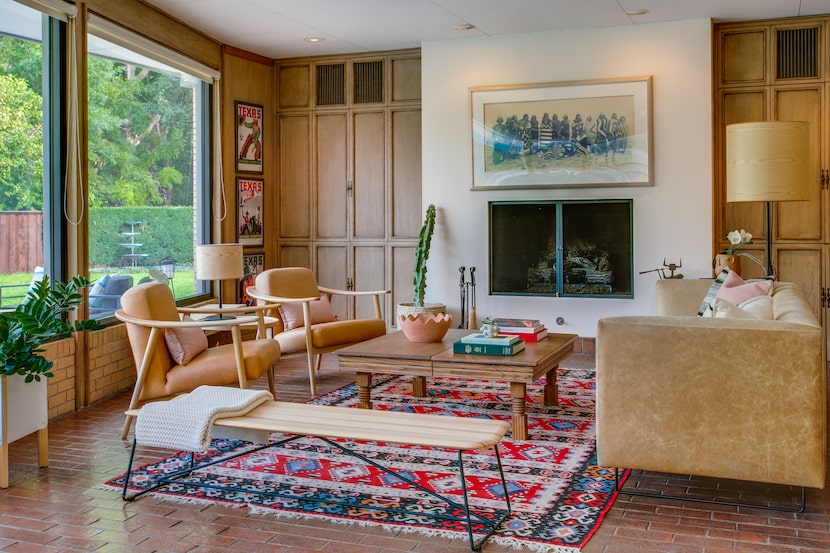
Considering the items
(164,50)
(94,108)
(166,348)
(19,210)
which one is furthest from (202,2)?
(166,348)

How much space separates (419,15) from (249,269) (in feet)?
9.43

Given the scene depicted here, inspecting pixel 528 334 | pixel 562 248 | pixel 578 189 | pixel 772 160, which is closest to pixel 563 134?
pixel 578 189

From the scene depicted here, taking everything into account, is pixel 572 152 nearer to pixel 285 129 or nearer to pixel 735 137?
pixel 735 137

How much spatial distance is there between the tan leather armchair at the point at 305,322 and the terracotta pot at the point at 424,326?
33.6 inches

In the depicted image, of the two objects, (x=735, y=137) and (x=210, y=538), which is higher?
(x=735, y=137)

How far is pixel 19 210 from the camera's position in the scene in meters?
4.90

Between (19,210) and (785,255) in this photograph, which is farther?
(785,255)

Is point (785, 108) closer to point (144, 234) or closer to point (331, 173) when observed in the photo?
point (331, 173)

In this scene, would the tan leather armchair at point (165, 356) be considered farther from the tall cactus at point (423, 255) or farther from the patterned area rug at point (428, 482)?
the tall cactus at point (423, 255)

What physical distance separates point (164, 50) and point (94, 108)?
3.09 feet

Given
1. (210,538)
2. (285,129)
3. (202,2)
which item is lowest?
(210,538)

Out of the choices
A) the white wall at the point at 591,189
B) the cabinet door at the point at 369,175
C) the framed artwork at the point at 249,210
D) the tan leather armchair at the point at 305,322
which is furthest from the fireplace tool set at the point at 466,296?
the framed artwork at the point at 249,210

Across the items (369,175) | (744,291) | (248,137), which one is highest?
(248,137)

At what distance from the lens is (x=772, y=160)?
191 inches
